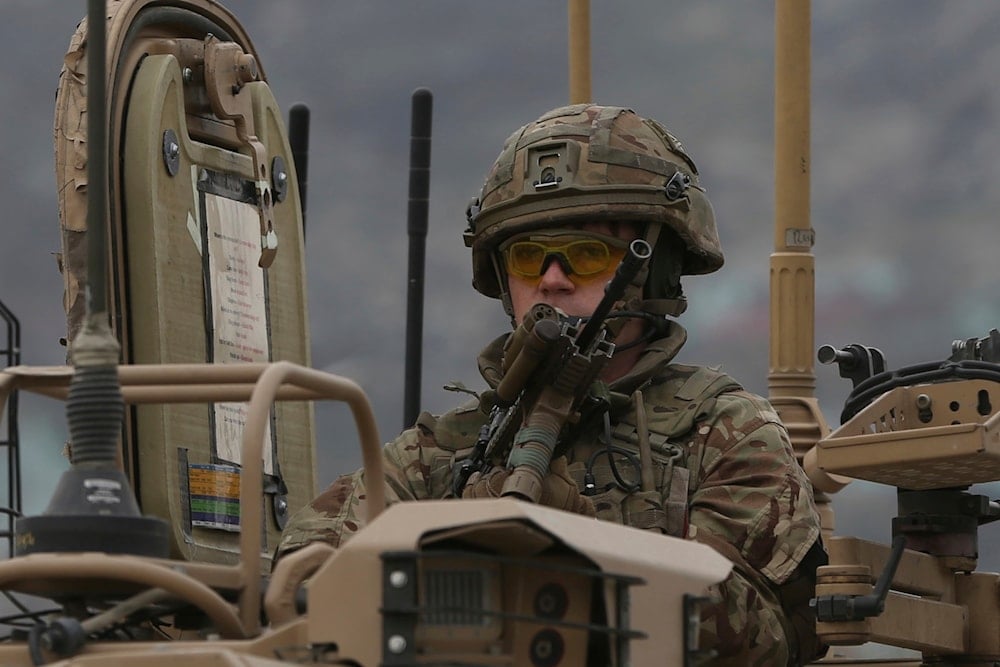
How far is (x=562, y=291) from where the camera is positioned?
22.7 feet

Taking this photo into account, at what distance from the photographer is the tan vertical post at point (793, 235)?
13258 millimetres

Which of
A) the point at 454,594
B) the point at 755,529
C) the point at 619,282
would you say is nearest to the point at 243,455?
the point at 454,594

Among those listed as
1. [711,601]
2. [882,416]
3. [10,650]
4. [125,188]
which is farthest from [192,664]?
[125,188]

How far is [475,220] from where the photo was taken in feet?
24.1

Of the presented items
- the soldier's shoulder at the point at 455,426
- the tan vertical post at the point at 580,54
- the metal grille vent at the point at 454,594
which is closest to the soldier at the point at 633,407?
the soldier's shoulder at the point at 455,426

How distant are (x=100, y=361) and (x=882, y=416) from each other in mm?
3150

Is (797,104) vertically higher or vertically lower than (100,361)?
higher

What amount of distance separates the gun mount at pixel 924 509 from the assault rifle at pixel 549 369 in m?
0.76

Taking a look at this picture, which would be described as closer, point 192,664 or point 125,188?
point 192,664

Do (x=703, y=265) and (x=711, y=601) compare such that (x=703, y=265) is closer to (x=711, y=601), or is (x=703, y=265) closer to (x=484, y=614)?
(x=711, y=601)

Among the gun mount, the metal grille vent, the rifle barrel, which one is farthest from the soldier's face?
the metal grille vent

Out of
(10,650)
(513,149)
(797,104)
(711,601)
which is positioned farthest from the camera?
(797,104)

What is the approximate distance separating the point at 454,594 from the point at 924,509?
3.23 metres

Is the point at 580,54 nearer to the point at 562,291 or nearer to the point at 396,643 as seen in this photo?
the point at 562,291
